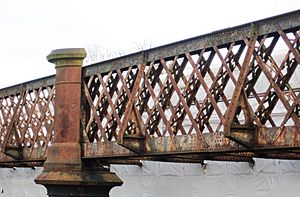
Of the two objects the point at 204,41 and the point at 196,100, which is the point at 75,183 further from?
the point at 204,41

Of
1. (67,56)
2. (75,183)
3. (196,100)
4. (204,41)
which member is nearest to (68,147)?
(75,183)

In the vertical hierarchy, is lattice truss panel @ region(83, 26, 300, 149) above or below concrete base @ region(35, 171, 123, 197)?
above

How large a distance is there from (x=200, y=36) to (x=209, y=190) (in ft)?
17.8

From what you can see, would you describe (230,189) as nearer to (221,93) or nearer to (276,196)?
(276,196)

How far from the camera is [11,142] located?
1883 centimetres

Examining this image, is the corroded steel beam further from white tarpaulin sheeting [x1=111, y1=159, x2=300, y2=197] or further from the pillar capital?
white tarpaulin sheeting [x1=111, y1=159, x2=300, y2=197]

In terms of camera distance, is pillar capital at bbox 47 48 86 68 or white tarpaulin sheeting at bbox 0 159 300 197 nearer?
pillar capital at bbox 47 48 86 68

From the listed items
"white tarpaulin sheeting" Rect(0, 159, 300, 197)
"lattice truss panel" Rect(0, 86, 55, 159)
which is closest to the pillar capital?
"lattice truss panel" Rect(0, 86, 55, 159)

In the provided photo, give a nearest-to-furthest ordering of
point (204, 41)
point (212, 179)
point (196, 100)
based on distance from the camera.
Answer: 1. point (204, 41)
2. point (196, 100)
3. point (212, 179)

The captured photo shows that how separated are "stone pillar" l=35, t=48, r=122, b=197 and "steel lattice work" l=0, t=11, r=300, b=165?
0.82ft

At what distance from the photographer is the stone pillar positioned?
14.4 m

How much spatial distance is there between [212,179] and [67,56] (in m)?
4.60

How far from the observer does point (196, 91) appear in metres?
13.0

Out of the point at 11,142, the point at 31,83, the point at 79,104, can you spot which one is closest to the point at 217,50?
the point at 79,104
